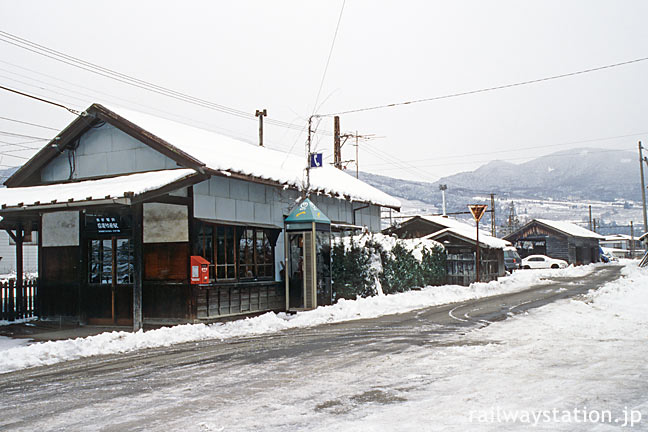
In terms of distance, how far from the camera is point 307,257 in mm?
18625

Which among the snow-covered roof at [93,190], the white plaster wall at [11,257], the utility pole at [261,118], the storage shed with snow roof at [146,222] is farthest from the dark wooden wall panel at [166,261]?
the white plaster wall at [11,257]

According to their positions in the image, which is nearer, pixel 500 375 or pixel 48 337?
pixel 500 375

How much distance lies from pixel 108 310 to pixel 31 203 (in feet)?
12.0

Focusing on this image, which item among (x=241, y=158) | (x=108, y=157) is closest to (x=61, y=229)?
(x=108, y=157)

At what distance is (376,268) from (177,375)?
14.1 metres

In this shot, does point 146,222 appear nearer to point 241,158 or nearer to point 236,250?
point 236,250

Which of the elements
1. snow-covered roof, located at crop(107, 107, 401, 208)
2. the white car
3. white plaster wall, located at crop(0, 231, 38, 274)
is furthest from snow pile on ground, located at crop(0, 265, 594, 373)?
the white car

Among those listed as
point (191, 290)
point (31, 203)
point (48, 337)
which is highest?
point (31, 203)

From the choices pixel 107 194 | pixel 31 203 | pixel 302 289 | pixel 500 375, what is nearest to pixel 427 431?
pixel 500 375

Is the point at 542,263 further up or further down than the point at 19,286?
further down

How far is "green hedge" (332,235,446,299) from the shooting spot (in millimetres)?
20422

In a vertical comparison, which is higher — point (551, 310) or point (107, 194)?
point (107, 194)

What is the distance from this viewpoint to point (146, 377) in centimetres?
806

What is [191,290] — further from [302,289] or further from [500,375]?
[500,375]
